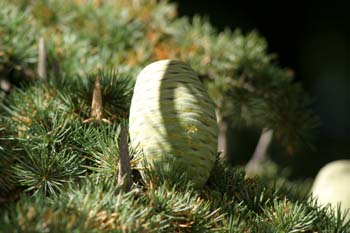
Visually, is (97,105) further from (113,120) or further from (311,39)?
(311,39)

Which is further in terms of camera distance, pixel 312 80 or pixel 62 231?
pixel 312 80

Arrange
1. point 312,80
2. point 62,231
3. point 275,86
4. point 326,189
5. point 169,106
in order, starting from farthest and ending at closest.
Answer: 1. point 312,80
2. point 326,189
3. point 275,86
4. point 169,106
5. point 62,231

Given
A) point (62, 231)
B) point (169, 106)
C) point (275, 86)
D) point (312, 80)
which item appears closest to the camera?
point (62, 231)

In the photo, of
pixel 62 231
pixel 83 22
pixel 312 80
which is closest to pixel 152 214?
pixel 62 231

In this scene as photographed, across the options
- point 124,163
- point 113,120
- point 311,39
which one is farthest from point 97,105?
Answer: point 311,39

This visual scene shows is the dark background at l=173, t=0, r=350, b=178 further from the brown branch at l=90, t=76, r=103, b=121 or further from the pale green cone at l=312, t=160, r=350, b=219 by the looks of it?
the brown branch at l=90, t=76, r=103, b=121

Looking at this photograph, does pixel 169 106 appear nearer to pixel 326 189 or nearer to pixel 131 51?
pixel 131 51

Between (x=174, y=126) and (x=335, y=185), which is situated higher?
(x=174, y=126)
